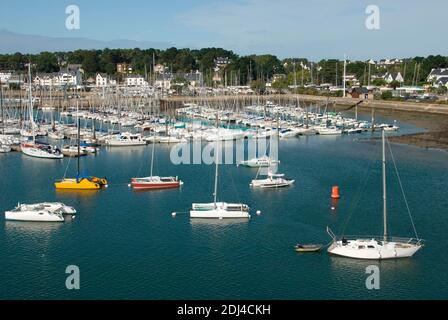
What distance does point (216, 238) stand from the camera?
2172cm

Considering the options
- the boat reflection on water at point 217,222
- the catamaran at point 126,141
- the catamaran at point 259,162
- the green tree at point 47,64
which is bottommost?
the boat reflection on water at point 217,222

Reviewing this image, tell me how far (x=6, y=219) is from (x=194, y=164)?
15016 millimetres

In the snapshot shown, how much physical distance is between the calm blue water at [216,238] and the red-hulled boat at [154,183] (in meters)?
0.64

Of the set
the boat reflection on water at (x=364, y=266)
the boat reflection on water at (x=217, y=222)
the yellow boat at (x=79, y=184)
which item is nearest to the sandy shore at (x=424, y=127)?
the boat reflection on water at (x=217, y=222)

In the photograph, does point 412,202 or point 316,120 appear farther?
point 316,120

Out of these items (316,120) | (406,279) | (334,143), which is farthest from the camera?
(316,120)

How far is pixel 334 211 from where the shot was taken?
25.0 metres

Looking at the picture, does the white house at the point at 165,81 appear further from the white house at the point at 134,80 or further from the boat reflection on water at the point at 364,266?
the boat reflection on water at the point at 364,266

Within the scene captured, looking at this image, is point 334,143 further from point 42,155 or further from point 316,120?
point 42,155

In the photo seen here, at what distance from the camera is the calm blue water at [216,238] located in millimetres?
17516

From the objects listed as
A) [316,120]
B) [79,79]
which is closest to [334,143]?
[316,120]

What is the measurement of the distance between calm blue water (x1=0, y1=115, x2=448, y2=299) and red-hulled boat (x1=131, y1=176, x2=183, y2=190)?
64cm

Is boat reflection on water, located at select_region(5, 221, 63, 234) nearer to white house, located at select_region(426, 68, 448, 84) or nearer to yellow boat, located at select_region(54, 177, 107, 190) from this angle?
yellow boat, located at select_region(54, 177, 107, 190)
